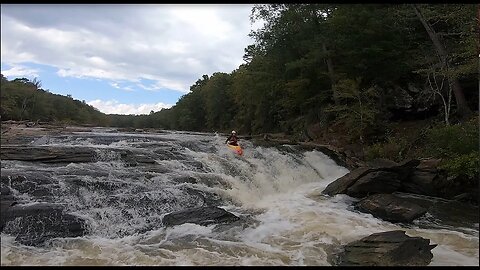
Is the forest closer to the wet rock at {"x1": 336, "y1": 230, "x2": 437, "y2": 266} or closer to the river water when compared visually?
the river water

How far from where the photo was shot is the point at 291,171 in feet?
47.5

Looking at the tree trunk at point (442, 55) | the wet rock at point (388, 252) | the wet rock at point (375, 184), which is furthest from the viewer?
the tree trunk at point (442, 55)

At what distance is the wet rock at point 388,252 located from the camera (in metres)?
5.76

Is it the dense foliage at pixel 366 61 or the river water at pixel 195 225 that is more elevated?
the dense foliage at pixel 366 61

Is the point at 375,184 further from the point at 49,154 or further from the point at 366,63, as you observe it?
the point at 366,63

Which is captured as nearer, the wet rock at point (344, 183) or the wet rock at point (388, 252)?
the wet rock at point (388, 252)

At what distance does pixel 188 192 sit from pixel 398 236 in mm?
5374

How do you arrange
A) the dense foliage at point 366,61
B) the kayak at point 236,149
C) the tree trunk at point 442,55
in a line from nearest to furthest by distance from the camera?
1. the kayak at point 236,149
2. the tree trunk at point 442,55
3. the dense foliage at point 366,61

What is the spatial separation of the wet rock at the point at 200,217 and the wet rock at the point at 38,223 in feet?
5.85

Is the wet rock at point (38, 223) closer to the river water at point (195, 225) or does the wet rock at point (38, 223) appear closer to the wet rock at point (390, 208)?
the river water at point (195, 225)

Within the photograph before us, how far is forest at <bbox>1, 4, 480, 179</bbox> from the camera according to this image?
45.1 ft

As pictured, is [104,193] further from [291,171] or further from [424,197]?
[424,197]

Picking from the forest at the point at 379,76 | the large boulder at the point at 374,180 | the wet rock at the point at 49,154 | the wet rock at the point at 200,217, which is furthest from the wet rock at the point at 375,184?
the wet rock at the point at 49,154

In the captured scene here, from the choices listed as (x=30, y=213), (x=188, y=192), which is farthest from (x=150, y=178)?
(x=30, y=213)
